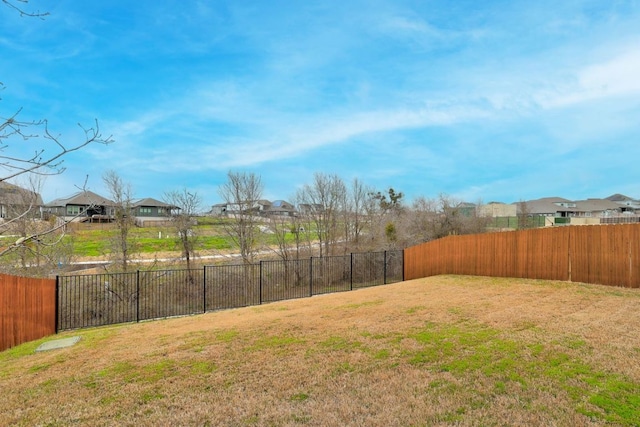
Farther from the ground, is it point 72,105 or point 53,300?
point 72,105

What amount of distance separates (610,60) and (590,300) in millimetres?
6552

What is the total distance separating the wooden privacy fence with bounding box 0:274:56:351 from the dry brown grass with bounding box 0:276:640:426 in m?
0.66

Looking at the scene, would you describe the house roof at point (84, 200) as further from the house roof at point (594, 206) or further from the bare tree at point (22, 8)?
the house roof at point (594, 206)

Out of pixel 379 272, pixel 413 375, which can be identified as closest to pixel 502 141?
pixel 379 272

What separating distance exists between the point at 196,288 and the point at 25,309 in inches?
324

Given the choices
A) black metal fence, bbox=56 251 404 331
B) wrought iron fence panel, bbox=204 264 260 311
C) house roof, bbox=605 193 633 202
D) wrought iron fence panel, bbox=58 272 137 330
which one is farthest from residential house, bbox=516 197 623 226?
wrought iron fence panel, bbox=58 272 137 330

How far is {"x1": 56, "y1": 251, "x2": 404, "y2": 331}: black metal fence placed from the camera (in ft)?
38.6

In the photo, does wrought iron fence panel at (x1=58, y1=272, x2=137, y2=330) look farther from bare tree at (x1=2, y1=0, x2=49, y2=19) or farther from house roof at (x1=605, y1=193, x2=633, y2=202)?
house roof at (x1=605, y1=193, x2=633, y2=202)

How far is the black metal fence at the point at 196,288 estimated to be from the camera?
1177cm

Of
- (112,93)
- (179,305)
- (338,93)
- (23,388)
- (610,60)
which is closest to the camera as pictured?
(23,388)

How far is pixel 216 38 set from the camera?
8367 millimetres

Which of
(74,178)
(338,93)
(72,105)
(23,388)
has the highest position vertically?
(338,93)

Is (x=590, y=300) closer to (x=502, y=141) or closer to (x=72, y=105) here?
(x=72, y=105)

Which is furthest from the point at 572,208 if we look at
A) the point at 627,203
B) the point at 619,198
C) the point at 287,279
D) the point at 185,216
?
the point at 185,216
